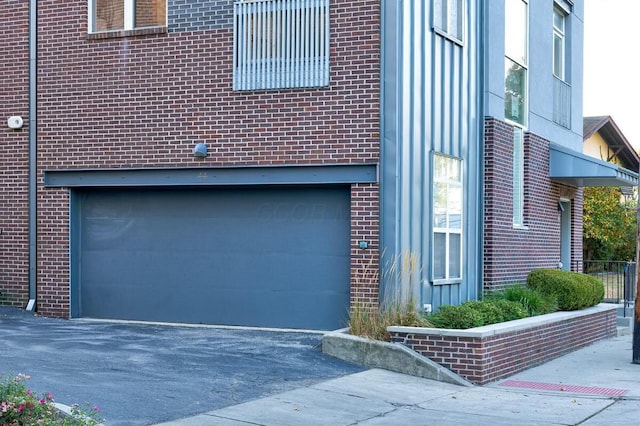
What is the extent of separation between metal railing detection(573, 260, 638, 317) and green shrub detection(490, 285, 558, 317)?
194 inches

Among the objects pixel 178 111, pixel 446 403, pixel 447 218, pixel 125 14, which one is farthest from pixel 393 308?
pixel 125 14

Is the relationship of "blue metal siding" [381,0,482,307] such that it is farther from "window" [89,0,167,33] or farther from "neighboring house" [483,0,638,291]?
"window" [89,0,167,33]

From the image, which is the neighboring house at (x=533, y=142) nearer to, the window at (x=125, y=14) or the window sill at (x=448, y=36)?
the window sill at (x=448, y=36)

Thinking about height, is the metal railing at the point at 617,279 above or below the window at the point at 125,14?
below

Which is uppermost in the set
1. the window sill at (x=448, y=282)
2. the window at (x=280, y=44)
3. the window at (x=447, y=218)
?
the window at (x=280, y=44)

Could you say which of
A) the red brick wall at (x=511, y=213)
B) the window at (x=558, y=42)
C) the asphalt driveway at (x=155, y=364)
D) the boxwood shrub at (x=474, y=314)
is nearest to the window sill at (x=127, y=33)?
the asphalt driveway at (x=155, y=364)

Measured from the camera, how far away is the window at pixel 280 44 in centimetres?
1392

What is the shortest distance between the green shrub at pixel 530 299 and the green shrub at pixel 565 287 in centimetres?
33

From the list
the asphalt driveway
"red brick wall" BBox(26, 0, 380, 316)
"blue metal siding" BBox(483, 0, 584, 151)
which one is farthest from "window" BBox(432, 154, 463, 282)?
the asphalt driveway

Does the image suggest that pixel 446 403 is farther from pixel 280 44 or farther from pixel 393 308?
pixel 280 44

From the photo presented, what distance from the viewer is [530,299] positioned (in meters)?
15.5

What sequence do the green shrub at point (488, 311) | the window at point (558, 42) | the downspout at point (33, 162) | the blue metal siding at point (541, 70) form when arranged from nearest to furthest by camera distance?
the green shrub at point (488, 311) → the downspout at point (33, 162) → the blue metal siding at point (541, 70) → the window at point (558, 42)

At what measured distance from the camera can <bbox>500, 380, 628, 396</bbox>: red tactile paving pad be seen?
11812 mm

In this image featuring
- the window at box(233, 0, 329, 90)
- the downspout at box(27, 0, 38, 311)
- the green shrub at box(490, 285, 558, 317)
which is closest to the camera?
the window at box(233, 0, 329, 90)
